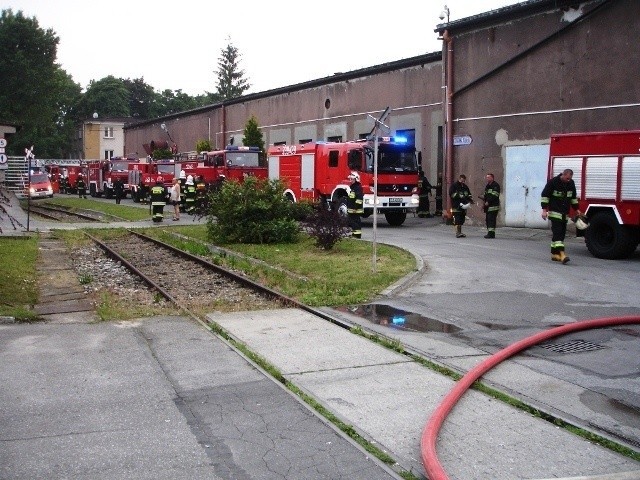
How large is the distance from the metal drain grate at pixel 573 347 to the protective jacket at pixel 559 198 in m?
7.15

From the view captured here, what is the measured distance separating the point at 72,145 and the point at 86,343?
10205 centimetres

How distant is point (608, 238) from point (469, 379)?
416 inches

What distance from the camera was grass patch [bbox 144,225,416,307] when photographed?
11.6 metres

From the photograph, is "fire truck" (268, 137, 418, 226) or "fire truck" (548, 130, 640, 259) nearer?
"fire truck" (548, 130, 640, 259)

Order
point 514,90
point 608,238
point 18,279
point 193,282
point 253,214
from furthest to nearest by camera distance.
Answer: point 514,90, point 253,214, point 608,238, point 193,282, point 18,279

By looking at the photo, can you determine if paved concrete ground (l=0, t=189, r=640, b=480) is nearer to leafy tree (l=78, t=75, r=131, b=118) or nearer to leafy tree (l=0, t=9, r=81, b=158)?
leafy tree (l=0, t=9, r=81, b=158)

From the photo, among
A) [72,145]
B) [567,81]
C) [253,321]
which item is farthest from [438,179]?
[72,145]

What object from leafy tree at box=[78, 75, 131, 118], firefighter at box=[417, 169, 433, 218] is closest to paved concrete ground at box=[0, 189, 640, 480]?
firefighter at box=[417, 169, 433, 218]

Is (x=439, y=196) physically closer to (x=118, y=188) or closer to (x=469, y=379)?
(x=469, y=379)

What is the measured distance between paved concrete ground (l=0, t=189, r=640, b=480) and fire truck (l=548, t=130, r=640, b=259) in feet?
17.8

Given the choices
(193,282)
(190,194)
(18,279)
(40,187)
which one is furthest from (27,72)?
(193,282)

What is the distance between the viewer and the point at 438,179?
28938 millimetres

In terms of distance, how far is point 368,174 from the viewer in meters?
23.7

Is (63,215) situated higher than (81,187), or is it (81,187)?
(81,187)
